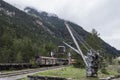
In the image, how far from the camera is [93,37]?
76.1 meters

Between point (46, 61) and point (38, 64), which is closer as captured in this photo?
point (38, 64)

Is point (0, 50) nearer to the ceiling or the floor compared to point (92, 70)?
nearer to the ceiling

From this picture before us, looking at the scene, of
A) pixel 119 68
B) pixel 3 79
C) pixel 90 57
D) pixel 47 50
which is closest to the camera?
pixel 90 57

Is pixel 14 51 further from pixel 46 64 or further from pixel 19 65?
pixel 19 65

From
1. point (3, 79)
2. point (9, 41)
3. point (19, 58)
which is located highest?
point (9, 41)

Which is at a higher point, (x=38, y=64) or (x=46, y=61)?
(x=46, y=61)

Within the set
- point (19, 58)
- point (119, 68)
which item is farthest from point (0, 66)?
point (119, 68)

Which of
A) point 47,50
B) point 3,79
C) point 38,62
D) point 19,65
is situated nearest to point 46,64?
point 38,62

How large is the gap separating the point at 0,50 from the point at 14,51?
4404mm

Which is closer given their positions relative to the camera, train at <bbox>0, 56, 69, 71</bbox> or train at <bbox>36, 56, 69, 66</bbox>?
train at <bbox>0, 56, 69, 71</bbox>

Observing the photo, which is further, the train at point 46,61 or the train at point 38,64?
the train at point 46,61

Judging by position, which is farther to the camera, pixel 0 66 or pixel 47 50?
pixel 47 50

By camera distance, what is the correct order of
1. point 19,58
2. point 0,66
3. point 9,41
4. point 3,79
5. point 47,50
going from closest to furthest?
1. point 3,79
2. point 0,66
3. point 19,58
4. point 9,41
5. point 47,50

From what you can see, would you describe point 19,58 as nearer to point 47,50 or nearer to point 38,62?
point 38,62
